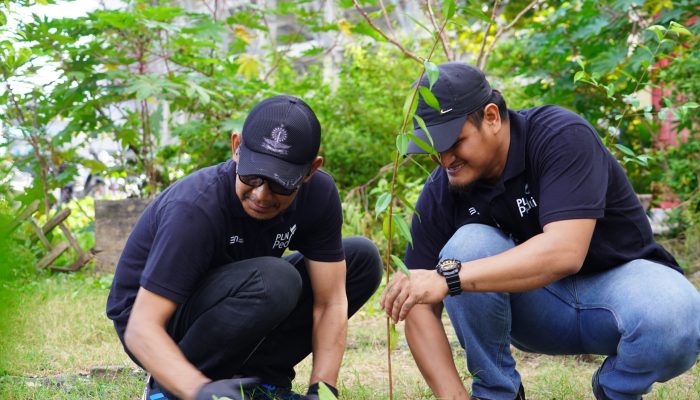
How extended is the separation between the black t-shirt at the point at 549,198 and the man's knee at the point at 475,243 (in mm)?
79

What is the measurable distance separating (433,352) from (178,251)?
855 mm

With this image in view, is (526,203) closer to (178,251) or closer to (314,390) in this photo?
(314,390)

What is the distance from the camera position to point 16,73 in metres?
5.21

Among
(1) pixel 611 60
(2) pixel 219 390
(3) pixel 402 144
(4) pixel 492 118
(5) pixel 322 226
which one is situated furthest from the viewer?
(1) pixel 611 60

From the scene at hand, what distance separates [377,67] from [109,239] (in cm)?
285

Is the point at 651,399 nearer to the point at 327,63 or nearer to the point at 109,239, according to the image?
the point at 109,239

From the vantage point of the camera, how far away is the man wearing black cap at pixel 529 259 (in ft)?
7.34

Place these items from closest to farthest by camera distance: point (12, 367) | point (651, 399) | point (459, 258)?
1. point (459, 258)
2. point (651, 399)
3. point (12, 367)

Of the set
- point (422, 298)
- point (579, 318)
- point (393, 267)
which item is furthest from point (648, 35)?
point (422, 298)

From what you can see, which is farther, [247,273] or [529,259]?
[247,273]

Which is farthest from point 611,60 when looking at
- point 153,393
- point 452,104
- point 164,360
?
point 164,360

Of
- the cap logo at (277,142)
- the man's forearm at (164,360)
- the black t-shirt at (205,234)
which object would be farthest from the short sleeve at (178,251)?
the cap logo at (277,142)

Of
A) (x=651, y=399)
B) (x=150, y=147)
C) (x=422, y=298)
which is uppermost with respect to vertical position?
(x=422, y=298)

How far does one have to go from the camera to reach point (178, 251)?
224 centimetres
